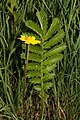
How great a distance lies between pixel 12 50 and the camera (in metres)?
1.23

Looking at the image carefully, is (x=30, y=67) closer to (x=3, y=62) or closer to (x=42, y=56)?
(x=42, y=56)

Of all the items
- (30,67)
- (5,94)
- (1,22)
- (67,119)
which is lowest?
(67,119)

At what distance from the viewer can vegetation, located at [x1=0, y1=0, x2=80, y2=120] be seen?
1168mm

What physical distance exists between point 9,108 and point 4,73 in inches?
5.1

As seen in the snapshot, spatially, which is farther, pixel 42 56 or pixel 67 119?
pixel 67 119

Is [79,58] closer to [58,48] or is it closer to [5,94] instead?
[58,48]

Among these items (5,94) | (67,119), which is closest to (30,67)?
(5,94)

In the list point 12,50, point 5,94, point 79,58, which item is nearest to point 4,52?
point 12,50

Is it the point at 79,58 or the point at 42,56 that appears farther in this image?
the point at 79,58

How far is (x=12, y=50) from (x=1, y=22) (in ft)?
0.50

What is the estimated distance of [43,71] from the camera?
116 centimetres

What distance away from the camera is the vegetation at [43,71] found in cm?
117

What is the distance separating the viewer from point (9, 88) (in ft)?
4.00

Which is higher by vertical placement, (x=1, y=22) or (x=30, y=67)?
(x=1, y=22)
